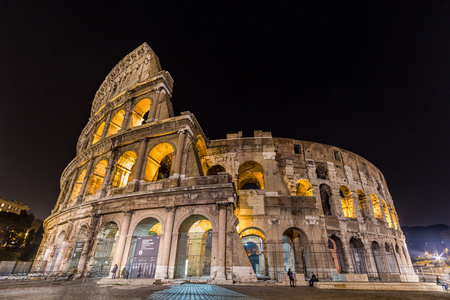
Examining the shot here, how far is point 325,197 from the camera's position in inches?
800

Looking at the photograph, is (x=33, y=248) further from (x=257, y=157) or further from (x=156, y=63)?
(x=257, y=157)

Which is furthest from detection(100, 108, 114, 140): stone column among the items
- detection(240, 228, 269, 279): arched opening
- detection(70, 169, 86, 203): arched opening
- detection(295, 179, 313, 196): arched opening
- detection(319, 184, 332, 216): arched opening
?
detection(319, 184, 332, 216): arched opening

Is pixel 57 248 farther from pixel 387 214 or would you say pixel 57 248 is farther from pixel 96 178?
pixel 387 214

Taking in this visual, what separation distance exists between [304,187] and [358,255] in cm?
723

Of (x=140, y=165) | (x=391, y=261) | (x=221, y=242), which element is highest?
(x=140, y=165)

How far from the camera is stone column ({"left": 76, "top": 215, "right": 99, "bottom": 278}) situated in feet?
41.7

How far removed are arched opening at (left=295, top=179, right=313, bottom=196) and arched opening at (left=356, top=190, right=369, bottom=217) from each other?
578cm

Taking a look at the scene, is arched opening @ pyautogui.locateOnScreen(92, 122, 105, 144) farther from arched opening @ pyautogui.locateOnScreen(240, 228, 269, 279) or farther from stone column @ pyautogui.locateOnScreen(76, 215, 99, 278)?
arched opening @ pyautogui.locateOnScreen(240, 228, 269, 279)

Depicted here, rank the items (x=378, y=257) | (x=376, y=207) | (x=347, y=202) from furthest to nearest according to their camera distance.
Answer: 1. (x=376, y=207)
2. (x=347, y=202)
3. (x=378, y=257)

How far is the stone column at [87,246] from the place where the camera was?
1271 cm

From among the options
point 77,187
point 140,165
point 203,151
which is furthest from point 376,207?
point 77,187

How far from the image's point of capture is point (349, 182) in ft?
68.5

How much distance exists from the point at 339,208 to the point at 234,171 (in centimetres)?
999

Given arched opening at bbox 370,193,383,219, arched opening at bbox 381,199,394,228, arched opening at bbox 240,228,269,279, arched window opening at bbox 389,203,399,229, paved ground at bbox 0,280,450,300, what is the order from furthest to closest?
arched window opening at bbox 389,203,399,229, arched opening at bbox 381,199,394,228, arched opening at bbox 370,193,383,219, arched opening at bbox 240,228,269,279, paved ground at bbox 0,280,450,300
